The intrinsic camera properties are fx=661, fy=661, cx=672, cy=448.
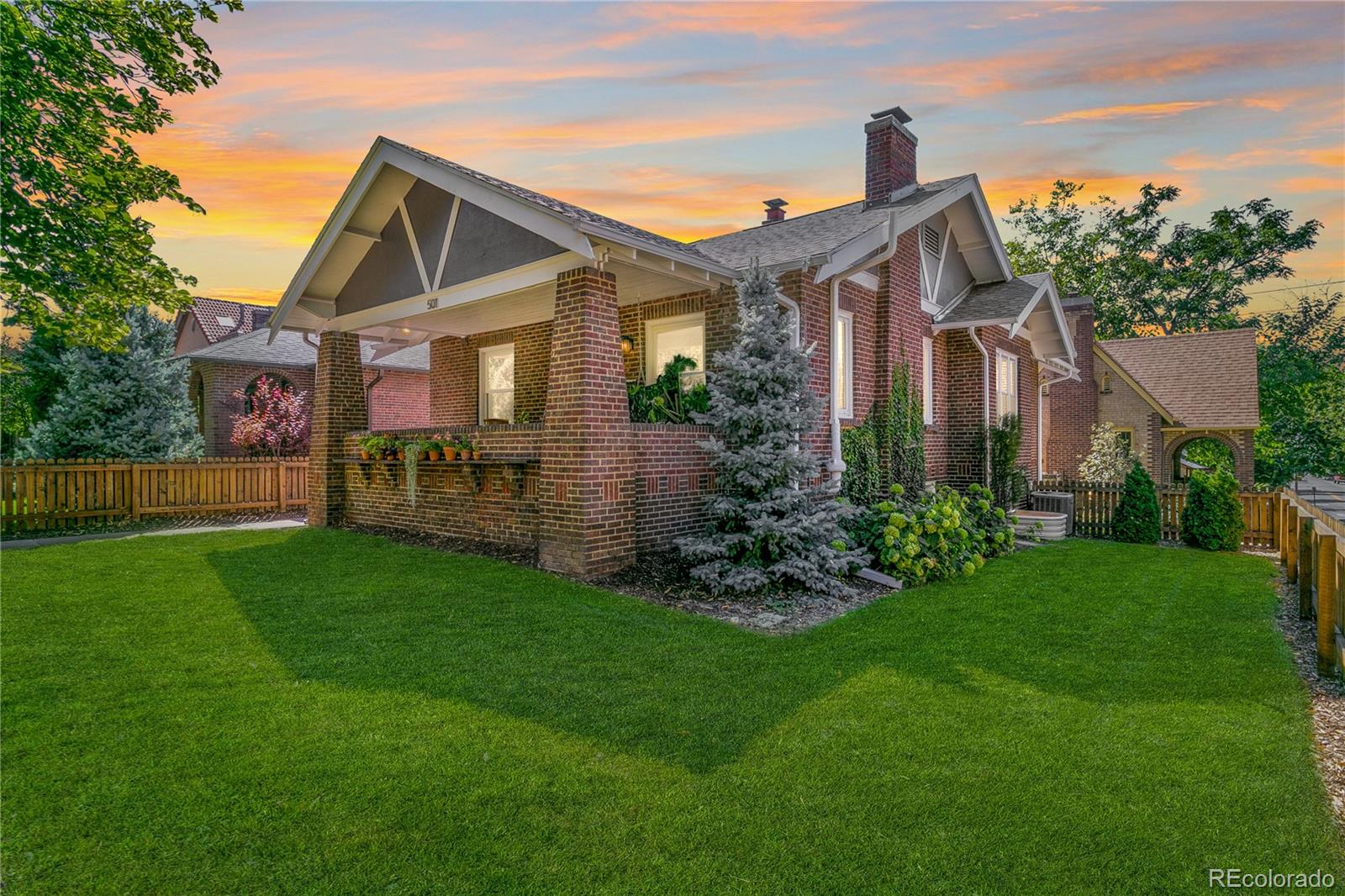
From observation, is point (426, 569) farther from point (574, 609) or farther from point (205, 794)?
point (205, 794)

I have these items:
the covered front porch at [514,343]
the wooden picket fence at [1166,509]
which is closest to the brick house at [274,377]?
the covered front porch at [514,343]

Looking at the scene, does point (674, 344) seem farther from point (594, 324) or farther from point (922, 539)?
point (922, 539)

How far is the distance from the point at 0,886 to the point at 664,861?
238cm

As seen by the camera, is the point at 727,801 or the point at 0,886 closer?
the point at 0,886

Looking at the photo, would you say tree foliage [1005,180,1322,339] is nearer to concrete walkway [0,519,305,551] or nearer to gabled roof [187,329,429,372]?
gabled roof [187,329,429,372]

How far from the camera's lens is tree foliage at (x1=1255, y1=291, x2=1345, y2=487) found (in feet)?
63.5

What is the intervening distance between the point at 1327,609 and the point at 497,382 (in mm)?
12337

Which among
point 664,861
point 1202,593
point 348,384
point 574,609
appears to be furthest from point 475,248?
point 1202,593

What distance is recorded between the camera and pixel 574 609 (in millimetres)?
6270

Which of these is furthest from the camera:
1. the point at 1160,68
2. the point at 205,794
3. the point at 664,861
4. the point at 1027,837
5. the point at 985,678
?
the point at 1160,68

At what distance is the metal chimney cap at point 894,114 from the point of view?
12484 millimetres

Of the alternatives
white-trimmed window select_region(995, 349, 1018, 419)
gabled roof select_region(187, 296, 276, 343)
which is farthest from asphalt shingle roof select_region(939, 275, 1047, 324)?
gabled roof select_region(187, 296, 276, 343)

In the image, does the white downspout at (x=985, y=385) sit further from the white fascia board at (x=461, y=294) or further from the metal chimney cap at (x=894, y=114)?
the white fascia board at (x=461, y=294)

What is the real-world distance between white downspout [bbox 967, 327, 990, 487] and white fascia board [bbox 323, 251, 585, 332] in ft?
27.9
